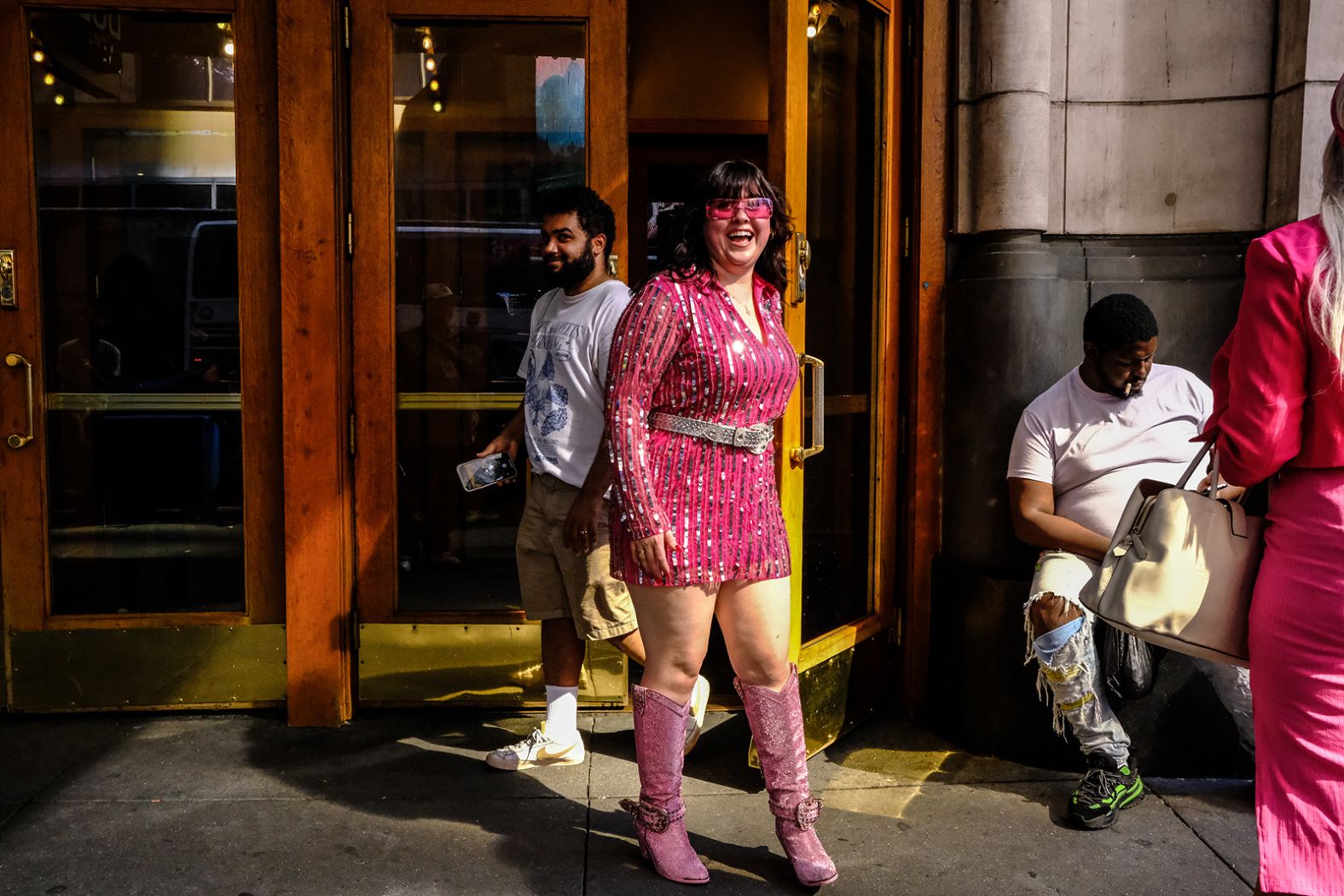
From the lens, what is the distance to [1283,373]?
218 cm

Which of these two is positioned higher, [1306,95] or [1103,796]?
[1306,95]

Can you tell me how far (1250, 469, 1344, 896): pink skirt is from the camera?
84.5 inches

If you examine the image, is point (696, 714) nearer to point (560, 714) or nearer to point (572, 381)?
point (560, 714)

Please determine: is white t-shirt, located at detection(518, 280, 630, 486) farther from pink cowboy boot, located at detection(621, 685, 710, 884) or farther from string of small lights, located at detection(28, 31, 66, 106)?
string of small lights, located at detection(28, 31, 66, 106)

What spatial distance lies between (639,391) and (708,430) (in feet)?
0.69

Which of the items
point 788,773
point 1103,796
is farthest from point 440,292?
point 1103,796

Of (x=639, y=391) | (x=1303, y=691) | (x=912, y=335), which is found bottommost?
(x=1303, y=691)

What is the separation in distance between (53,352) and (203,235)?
70 centimetres

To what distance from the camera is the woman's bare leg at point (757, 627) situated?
10.0 feet

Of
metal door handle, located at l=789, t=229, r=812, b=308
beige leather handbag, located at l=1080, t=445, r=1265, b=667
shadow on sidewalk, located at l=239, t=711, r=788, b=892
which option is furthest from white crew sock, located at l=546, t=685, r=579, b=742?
beige leather handbag, located at l=1080, t=445, r=1265, b=667

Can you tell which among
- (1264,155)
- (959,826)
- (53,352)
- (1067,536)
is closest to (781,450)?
(1067,536)

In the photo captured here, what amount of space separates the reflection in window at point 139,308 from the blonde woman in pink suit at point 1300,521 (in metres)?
3.44

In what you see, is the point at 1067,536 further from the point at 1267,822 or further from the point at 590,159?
the point at 590,159

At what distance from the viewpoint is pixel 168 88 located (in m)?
4.27
